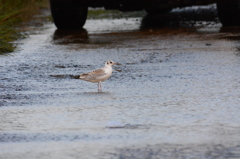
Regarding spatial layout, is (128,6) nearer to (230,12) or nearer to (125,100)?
(230,12)

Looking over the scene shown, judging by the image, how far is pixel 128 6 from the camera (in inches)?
634

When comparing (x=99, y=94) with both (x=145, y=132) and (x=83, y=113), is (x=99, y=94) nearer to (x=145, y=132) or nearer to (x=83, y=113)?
(x=83, y=113)

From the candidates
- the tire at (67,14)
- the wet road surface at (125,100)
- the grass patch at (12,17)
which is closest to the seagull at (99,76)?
the wet road surface at (125,100)

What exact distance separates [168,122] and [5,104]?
2059 mm

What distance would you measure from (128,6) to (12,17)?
2.89m

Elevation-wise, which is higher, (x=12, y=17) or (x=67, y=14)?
(x=12, y=17)

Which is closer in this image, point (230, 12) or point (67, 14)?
point (230, 12)

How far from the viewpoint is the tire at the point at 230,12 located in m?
15.7

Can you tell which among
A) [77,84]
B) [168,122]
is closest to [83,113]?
[168,122]

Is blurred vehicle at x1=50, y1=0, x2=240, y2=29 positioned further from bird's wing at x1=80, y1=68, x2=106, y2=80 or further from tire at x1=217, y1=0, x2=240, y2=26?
bird's wing at x1=80, y1=68, x2=106, y2=80

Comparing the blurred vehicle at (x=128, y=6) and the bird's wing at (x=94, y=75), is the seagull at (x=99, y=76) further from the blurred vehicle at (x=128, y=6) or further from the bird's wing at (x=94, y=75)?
the blurred vehicle at (x=128, y=6)

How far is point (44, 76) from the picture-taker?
905cm

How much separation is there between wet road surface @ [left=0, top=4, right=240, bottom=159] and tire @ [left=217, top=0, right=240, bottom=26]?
2.47 metres

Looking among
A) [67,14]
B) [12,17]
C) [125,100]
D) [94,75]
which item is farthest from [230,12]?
[125,100]
